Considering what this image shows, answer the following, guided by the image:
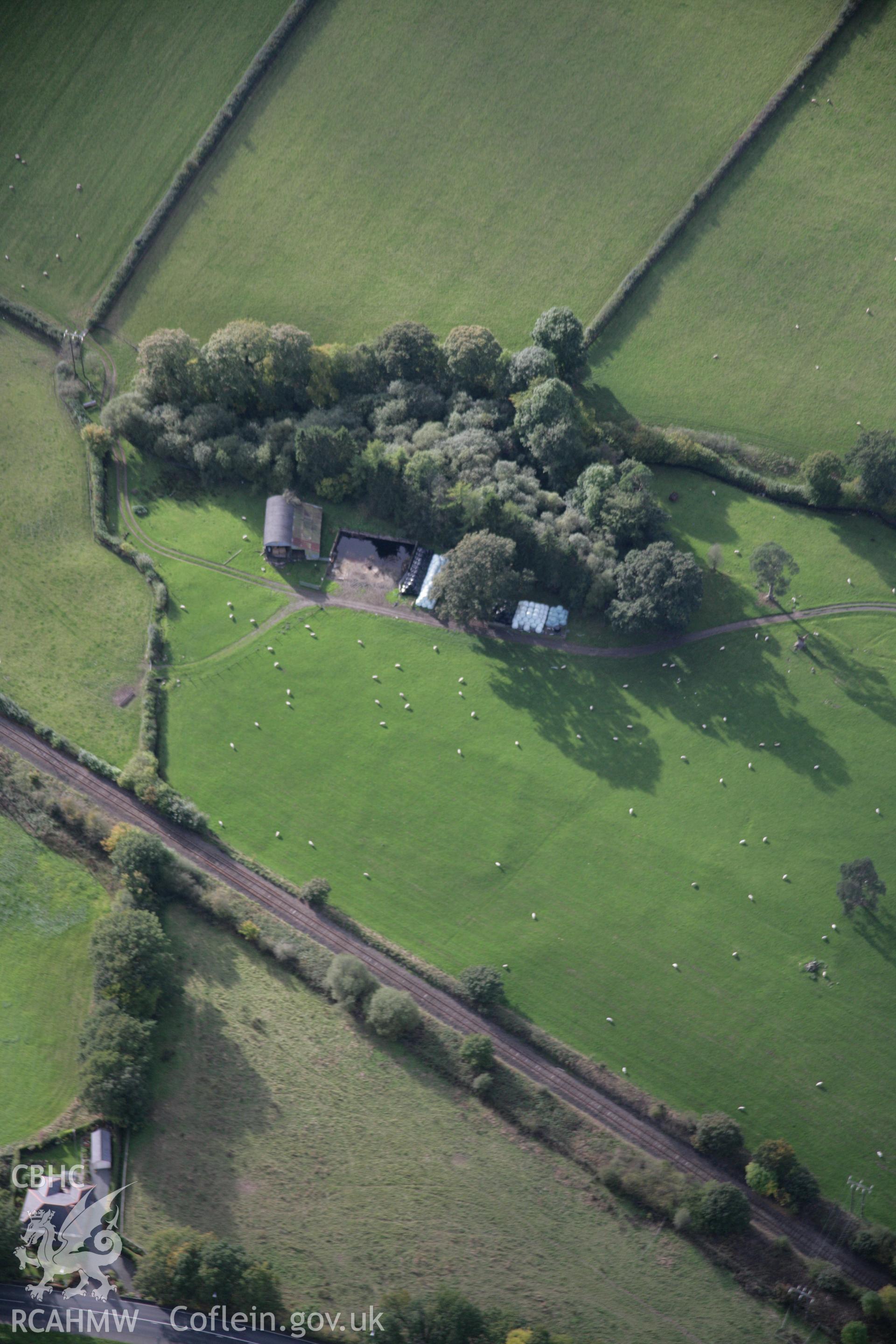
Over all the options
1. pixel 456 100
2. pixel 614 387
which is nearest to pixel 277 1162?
pixel 614 387

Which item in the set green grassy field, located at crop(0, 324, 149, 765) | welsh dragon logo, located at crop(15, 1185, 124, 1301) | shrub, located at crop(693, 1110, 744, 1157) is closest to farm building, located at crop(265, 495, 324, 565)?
green grassy field, located at crop(0, 324, 149, 765)

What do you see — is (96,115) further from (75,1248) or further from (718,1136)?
(718,1136)

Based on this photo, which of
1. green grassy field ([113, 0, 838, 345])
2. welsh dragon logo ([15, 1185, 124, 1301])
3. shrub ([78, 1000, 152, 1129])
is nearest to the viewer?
welsh dragon logo ([15, 1185, 124, 1301])

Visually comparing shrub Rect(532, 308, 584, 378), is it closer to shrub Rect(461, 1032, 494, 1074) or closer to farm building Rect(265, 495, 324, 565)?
farm building Rect(265, 495, 324, 565)

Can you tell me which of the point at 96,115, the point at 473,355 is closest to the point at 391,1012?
the point at 473,355

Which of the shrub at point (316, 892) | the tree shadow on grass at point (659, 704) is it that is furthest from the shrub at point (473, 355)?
the shrub at point (316, 892)

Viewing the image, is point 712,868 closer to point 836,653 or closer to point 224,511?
point 836,653
